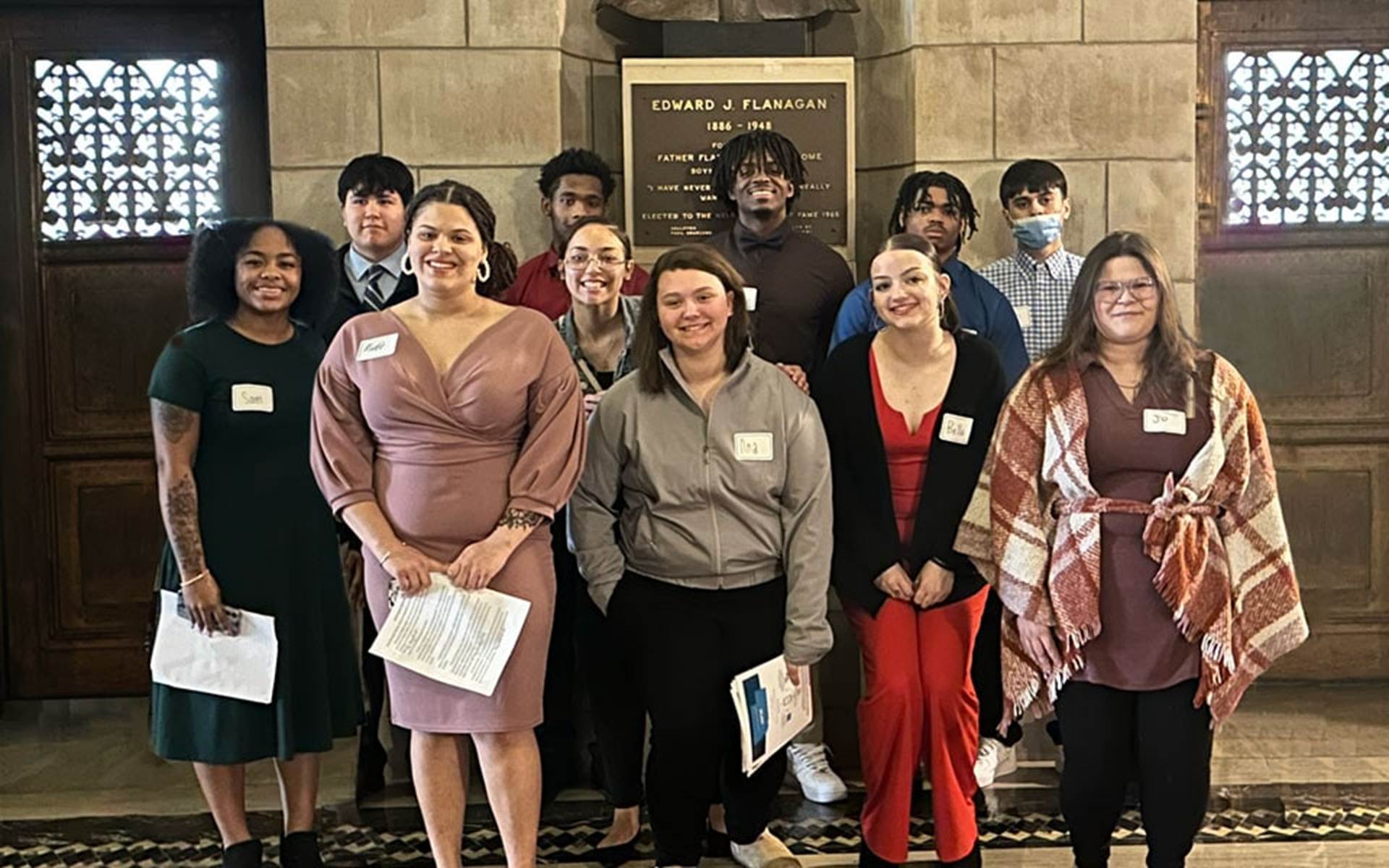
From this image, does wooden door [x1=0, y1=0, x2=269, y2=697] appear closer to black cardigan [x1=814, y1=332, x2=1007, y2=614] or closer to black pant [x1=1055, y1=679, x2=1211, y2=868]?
black cardigan [x1=814, y1=332, x2=1007, y2=614]

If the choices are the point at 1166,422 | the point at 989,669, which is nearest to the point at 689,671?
the point at 989,669

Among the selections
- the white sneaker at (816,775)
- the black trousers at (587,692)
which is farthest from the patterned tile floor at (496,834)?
the black trousers at (587,692)

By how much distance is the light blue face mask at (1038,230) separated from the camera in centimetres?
374

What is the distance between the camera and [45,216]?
4.51 metres

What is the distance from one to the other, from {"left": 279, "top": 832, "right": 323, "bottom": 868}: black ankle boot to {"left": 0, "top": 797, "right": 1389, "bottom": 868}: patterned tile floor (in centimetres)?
27

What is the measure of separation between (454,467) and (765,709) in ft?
2.71

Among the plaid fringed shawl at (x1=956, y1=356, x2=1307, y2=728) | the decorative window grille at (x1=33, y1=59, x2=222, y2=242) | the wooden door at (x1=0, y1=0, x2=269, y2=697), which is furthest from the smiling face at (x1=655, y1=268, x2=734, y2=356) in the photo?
the decorative window grille at (x1=33, y1=59, x2=222, y2=242)

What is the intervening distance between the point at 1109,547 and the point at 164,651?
2019 millimetres

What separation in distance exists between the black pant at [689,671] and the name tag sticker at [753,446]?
0.94 feet

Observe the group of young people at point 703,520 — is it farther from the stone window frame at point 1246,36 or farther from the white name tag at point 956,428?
the stone window frame at point 1246,36

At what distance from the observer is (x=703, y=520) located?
2.86 m

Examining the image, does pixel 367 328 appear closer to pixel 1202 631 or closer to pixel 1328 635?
pixel 1202 631

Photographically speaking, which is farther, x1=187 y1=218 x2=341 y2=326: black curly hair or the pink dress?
x1=187 y1=218 x2=341 y2=326: black curly hair

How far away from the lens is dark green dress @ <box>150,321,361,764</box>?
9.54 feet
